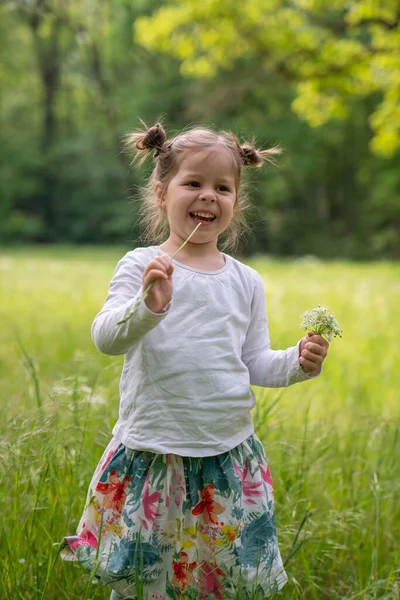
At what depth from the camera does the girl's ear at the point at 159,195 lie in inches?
79.5

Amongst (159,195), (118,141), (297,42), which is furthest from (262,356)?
(118,141)

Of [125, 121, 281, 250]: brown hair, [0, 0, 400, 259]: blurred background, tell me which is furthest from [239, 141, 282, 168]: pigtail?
[0, 0, 400, 259]: blurred background

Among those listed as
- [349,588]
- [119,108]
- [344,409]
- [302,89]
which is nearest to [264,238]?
[119,108]

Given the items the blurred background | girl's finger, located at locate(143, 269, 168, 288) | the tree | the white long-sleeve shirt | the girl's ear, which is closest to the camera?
girl's finger, located at locate(143, 269, 168, 288)

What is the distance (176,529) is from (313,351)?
57 centimetres

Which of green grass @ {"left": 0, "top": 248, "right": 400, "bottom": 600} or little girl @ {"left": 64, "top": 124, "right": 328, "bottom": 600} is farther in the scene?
green grass @ {"left": 0, "top": 248, "right": 400, "bottom": 600}

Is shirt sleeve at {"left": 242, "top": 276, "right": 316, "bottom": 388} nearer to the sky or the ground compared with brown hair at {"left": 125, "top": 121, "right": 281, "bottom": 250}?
nearer to the ground

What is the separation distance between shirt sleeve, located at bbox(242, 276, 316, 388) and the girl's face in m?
0.24

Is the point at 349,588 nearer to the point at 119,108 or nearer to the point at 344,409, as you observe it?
the point at 344,409

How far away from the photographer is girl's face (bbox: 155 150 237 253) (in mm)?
1914

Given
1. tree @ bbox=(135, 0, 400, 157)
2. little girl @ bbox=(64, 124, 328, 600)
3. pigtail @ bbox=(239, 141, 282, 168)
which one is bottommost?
little girl @ bbox=(64, 124, 328, 600)

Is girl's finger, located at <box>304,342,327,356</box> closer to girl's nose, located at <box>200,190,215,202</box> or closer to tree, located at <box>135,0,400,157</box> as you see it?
girl's nose, located at <box>200,190,215,202</box>

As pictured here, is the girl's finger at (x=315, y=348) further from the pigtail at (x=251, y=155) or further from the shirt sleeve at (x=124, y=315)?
the pigtail at (x=251, y=155)

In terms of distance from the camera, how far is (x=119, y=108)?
1281 inches
